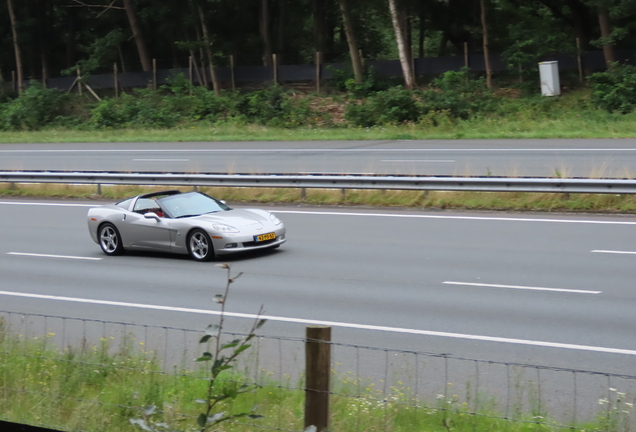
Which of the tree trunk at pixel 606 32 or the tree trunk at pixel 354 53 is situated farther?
the tree trunk at pixel 354 53

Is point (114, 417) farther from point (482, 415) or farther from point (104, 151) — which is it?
point (104, 151)

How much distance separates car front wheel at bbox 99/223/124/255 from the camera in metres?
14.8

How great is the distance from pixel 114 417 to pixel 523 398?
3306 millimetres

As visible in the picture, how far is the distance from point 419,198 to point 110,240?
24.1ft

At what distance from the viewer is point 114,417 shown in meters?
5.51

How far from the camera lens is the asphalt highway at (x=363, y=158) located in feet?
71.3

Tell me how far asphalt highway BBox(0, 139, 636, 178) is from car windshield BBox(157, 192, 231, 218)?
7500 millimetres

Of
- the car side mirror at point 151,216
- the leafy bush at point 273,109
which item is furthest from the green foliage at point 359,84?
the car side mirror at point 151,216

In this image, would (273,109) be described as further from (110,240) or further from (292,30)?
(110,240)

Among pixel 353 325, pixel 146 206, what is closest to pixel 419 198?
pixel 146 206

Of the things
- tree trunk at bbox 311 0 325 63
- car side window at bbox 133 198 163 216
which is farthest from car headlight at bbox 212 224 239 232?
tree trunk at bbox 311 0 325 63

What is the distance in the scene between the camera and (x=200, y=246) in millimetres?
13680

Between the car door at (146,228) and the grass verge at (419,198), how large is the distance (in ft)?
19.7

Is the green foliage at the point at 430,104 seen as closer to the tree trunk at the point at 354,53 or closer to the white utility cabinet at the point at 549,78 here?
the white utility cabinet at the point at 549,78
